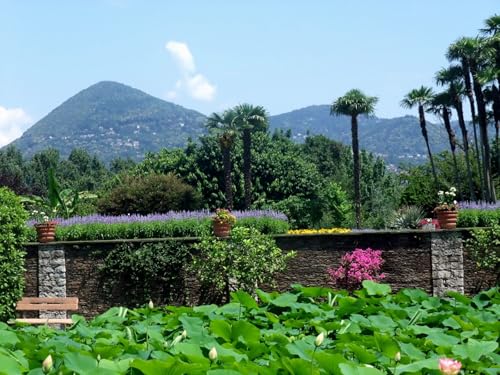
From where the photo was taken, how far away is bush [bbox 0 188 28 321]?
36.5ft

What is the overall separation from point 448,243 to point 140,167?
32.1 m

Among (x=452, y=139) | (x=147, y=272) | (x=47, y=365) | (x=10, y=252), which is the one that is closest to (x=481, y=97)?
(x=452, y=139)

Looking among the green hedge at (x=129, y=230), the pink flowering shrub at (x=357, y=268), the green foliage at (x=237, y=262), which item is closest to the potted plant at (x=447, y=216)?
the pink flowering shrub at (x=357, y=268)

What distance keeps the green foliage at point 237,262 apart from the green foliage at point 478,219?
340cm

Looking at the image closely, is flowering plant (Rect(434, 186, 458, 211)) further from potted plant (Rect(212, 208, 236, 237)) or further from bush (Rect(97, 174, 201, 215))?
bush (Rect(97, 174, 201, 215))

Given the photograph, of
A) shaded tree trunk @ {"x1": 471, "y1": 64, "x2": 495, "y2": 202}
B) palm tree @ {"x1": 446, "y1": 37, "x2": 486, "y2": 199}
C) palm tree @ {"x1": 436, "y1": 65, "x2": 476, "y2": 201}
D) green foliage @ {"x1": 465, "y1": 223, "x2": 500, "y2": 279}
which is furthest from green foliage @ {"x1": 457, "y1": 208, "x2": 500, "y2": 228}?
palm tree @ {"x1": 436, "y1": 65, "x2": 476, "y2": 201}

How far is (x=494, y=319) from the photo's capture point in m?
3.80

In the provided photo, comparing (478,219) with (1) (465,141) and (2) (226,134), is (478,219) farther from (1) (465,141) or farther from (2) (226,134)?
(1) (465,141)

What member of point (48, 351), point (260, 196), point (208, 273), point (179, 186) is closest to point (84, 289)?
point (208, 273)

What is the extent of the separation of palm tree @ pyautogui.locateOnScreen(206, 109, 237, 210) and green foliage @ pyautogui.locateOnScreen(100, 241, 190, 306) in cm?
2102

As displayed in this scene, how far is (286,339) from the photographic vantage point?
9.99 ft

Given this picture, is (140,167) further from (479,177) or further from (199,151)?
(479,177)

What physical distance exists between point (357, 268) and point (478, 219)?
2.68 metres

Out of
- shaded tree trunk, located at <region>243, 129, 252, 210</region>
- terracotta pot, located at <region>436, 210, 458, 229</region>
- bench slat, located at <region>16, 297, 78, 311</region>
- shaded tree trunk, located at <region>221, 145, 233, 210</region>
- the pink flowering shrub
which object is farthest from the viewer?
shaded tree trunk, located at <region>243, 129, 252, 210</region>
